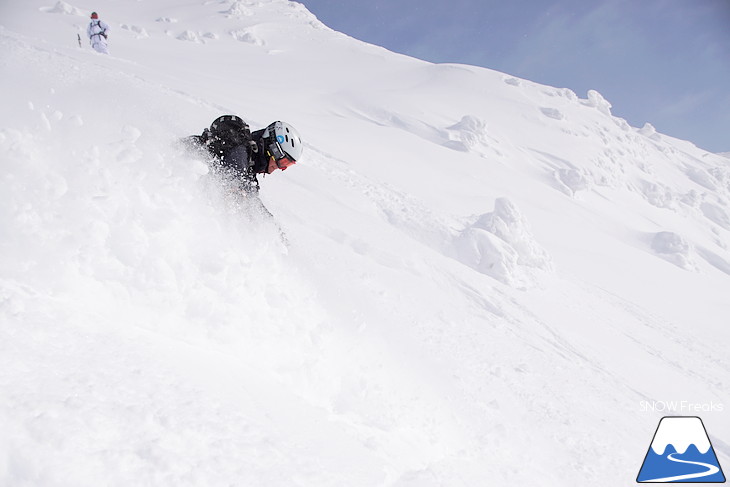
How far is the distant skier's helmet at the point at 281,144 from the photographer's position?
5004 millimetres

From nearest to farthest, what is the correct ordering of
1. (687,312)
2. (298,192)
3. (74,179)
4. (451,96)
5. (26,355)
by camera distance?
(26,355), (74,179), (298,192), (687,312), (451,96)

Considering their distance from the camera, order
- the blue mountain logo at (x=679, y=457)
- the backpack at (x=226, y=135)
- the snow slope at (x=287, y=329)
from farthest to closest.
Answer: the backpack at (x=226, y=135) < the blue mountain logo at (x=679, y=457) < the snow slope at (x=287, y=329)

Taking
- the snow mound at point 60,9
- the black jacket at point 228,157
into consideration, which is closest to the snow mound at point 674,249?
the black jacket at point 228,157

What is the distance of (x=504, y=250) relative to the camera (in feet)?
27.9

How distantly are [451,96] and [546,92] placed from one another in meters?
18.9

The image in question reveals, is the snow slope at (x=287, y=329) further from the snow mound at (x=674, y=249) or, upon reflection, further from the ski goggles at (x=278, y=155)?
the snow mound at (x=674, y=249)

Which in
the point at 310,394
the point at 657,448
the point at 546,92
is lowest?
the point at 310,394

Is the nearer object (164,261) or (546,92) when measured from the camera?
(164,261)

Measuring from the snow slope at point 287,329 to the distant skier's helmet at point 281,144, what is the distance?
107 cm

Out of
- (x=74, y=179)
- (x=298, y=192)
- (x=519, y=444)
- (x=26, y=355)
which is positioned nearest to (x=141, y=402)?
(x=26, y=355)

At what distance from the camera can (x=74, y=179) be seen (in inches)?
123

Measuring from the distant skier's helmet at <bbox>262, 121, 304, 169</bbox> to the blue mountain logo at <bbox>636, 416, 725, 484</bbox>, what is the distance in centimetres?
478

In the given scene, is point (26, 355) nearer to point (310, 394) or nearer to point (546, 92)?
point (310, 394)

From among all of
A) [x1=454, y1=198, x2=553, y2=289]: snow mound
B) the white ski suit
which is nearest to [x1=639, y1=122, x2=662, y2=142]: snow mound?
[x1=454, y1=198, x2=553, y2=289]: snow mound
